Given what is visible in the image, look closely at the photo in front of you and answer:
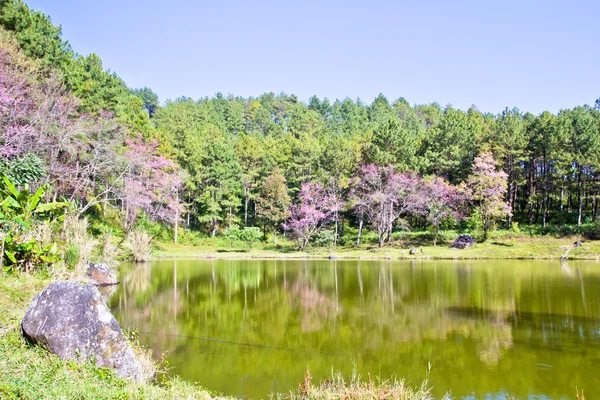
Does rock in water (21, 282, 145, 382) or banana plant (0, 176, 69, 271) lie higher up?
banana plant (0, 176, 69, 271)

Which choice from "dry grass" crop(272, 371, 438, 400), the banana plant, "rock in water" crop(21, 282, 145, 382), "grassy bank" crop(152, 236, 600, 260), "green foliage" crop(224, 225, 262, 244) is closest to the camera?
"dry grass" crop(272, 371, 438, 400)

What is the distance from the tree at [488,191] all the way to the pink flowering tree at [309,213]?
14024 mm

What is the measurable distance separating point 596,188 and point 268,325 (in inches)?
1787

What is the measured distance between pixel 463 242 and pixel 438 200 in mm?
5470

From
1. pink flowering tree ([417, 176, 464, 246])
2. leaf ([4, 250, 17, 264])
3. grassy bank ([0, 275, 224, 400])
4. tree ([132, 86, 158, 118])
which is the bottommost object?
grassy bank ([0, 275, 224, 400])

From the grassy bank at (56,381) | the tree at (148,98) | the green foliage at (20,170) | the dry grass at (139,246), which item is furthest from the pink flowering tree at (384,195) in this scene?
the tree at (148,98)

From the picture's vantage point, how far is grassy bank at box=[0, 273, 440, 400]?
16.9 feet

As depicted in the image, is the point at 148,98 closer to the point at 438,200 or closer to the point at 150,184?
the point at 150,184

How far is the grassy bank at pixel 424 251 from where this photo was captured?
33.0 m

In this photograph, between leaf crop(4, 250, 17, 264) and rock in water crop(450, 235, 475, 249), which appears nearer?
leaf crop(4, 250, 17, 264)

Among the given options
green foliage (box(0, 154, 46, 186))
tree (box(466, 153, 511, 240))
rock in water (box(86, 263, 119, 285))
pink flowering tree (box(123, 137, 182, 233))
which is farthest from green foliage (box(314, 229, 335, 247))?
green foliage (box(0, 154, 46, 186))

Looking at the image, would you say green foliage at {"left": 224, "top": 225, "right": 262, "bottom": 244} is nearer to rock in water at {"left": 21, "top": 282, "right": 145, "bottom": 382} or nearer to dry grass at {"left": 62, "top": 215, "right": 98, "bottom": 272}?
dry grass at {"left": 62, "top": 215, "right": 98, "bottom": 272}

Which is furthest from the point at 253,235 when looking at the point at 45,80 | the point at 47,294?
the point at 47,294

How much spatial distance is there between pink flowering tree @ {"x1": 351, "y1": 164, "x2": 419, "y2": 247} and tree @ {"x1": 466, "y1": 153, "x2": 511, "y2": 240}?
5.56m
